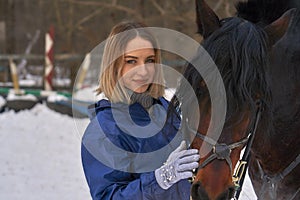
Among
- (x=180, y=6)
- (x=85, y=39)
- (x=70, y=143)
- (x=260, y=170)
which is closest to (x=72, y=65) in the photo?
(x=85, y=39)

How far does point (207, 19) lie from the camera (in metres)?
1.88

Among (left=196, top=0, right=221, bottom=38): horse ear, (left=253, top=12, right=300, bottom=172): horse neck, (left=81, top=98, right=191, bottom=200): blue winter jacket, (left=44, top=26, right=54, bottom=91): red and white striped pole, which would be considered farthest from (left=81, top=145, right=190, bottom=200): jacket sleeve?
(left=44, top=26, right=54, bottom=91): red and white striped pole

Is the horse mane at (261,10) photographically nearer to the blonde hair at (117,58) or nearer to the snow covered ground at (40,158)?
the blonde hair at (117,58)

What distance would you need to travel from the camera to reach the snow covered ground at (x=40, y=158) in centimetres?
480

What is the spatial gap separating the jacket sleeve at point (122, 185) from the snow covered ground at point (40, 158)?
44.1 inches

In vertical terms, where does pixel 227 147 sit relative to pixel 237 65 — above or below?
below

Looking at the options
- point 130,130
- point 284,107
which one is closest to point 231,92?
point 130,130

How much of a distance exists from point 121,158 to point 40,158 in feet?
14.3

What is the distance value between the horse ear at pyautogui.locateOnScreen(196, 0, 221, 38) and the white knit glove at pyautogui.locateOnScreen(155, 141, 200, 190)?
42cm

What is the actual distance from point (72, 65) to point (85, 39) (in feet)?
3.54

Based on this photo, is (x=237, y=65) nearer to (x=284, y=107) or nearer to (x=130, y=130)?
(x=130, y=130)

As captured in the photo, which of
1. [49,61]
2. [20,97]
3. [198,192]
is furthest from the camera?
[49,61]

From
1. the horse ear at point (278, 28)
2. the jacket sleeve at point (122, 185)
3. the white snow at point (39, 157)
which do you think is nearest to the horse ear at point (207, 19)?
the horse ear at point (278, 28)

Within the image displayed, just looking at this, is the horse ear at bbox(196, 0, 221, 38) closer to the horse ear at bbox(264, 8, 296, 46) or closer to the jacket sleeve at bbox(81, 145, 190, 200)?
the horse ear at bbox(264, 8, 296, 46)
